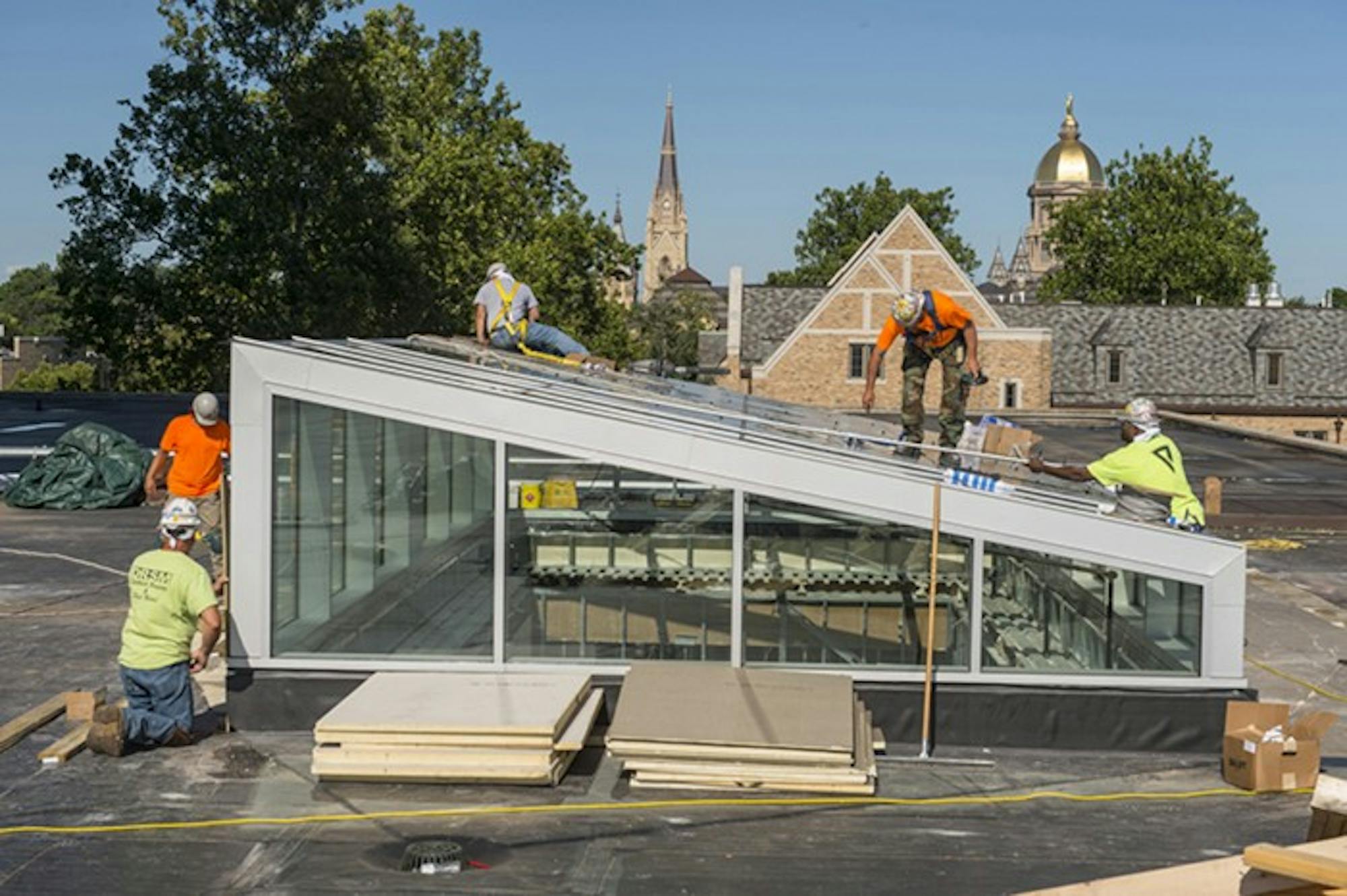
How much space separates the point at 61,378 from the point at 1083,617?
8411 cm

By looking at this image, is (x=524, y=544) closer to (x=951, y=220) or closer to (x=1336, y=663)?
(x=1336, y=663)

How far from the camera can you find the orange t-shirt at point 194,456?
14195 mm

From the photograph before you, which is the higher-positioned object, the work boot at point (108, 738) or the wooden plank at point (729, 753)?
the wooden plank at point (729, 753)

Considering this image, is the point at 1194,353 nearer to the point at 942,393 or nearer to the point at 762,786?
the point at 942,393

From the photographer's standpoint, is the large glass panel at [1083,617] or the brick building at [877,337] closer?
the large glass panel at [1083,617]

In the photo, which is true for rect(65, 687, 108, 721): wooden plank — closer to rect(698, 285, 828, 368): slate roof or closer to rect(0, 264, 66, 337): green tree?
rect(698, 285, 828, 368): slate roof

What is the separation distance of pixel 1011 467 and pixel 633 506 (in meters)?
4.12

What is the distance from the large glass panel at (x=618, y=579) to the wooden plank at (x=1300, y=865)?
564 centimetres

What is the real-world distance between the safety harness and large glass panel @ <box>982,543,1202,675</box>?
6290 millimetres

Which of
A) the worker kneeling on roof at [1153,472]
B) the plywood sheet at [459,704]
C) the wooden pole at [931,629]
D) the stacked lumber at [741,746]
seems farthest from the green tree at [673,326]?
the stacked lumber at [741,746]

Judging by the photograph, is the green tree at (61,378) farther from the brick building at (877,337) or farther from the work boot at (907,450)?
the work boot at (907,450)

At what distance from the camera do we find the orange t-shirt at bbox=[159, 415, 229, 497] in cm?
1420

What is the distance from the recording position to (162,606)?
11.4m

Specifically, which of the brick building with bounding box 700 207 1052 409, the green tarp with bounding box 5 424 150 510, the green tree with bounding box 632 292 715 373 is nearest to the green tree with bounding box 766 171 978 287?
the green tree with bounding box 632 292 715 373
